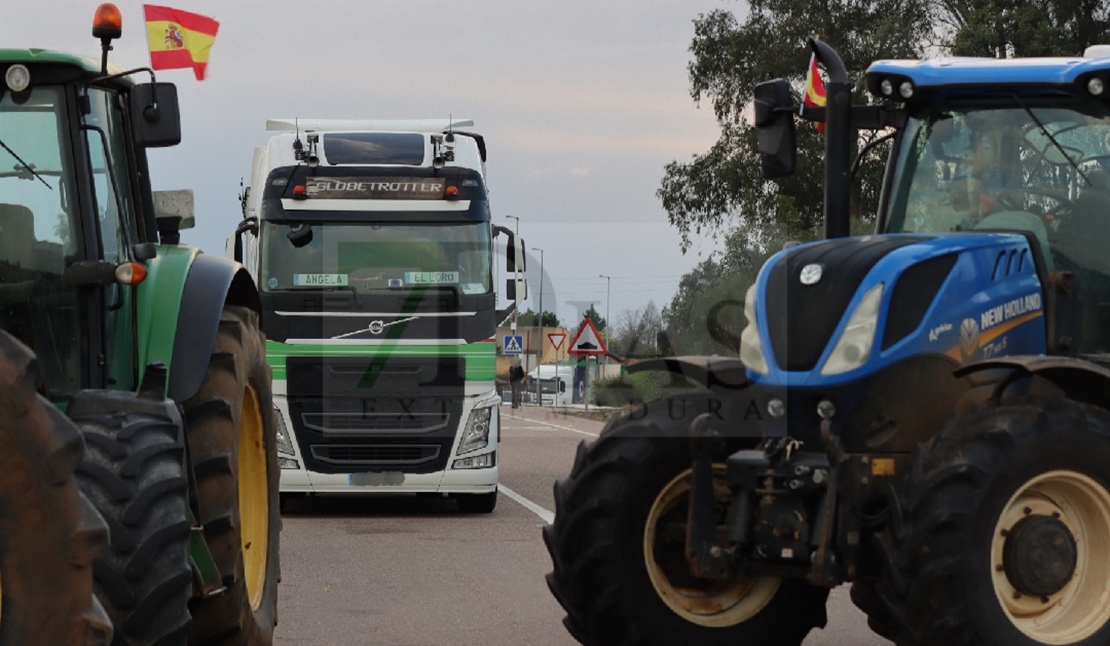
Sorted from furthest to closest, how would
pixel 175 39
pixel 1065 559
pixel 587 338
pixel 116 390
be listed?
1. pixel 587 338
2. pixel 175 39
3. pixel 1065 559
4. pixel 116 390

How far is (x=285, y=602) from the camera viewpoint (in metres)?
10.3

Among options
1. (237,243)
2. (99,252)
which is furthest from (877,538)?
(237,243)

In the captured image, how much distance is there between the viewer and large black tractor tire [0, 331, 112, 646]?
439 cm

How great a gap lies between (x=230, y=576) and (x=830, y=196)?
11.6 feet

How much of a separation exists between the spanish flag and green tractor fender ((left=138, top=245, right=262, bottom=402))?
204 inches

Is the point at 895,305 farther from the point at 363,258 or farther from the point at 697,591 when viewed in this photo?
the point at 363,258

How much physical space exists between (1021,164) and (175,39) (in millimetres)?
6508

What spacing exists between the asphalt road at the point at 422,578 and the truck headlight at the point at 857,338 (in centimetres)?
207

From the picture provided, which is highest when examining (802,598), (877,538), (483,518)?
(877,538)

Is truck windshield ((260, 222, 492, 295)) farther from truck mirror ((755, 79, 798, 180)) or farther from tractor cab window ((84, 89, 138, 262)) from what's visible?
tractor cab window ((84, 89, 138, 262))

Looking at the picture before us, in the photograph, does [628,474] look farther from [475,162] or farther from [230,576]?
[475,162]

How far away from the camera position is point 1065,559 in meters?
6.62

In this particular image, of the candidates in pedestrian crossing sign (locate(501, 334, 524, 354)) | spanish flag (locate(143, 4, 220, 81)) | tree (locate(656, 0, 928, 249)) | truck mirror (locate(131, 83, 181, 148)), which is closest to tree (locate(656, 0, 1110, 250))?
tree (locate(656, 0, 928, 249))

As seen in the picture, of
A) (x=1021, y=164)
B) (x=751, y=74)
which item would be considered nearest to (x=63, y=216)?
(x=1021, y=164)
